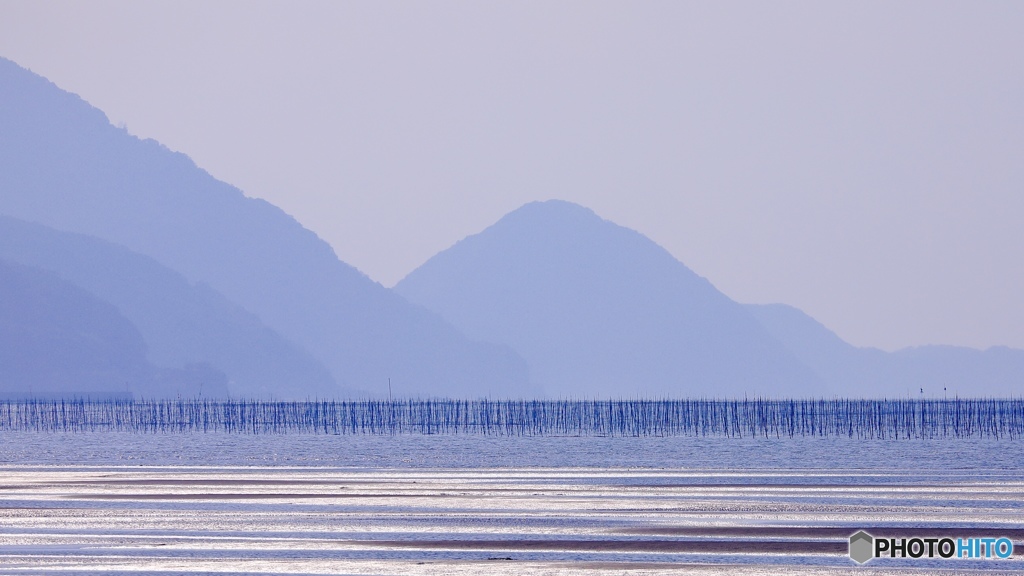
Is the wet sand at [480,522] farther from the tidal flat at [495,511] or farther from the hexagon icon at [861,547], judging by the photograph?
the hexagon icon at [861,547]

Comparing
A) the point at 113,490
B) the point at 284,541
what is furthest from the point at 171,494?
the point at 284,541

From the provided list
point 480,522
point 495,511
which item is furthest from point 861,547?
point 495,511

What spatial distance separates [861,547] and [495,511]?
922 centimetres

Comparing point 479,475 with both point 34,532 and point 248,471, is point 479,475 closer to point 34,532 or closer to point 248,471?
point 248,471

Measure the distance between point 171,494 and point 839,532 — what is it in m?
17.6

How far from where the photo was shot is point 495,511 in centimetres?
3111

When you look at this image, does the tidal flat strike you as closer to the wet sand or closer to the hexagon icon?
the wet sand

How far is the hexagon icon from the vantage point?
2337 centimetres

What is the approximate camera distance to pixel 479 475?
4419 cm

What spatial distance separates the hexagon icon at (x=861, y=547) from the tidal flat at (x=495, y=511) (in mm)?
263

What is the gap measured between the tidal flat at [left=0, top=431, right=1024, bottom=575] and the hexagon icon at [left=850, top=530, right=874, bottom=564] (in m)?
0.26

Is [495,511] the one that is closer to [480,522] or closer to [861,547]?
[480,522]

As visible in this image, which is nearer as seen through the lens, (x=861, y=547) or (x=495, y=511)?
(x=861, y=547)

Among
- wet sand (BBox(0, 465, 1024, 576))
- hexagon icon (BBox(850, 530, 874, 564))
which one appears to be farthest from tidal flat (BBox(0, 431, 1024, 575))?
hexagon icon (BBox(850, 530, 874, 564))
